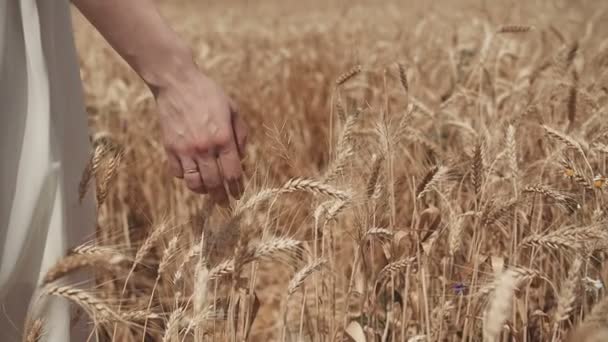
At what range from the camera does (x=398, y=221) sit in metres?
1.96

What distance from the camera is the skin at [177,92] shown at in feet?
3.20

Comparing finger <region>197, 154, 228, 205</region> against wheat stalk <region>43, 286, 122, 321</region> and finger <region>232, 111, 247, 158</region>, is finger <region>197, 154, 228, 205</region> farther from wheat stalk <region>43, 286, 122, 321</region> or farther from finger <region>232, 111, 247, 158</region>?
wheat stalk <region>43, 286, 122, 321</region>

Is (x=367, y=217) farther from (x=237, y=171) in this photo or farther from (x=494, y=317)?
(x=494, y=317)

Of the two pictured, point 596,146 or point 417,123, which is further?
point 417,123

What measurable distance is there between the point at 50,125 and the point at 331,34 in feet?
11.7

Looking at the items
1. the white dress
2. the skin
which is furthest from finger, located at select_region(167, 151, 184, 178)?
the white dress

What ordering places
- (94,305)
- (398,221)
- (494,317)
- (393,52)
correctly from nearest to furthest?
1. (494,317)
2. (94,305)
3. (398,221)
4. (393,52)

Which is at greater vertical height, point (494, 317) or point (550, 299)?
point (494, 317)

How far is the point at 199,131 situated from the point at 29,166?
0.80 ft

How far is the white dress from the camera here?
3.36 ft

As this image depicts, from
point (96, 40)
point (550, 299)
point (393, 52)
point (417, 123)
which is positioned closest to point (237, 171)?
point (550, 299)

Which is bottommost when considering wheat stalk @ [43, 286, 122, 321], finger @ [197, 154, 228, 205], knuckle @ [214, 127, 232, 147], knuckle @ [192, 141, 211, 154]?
wheat stalk @ [43, 286, 122, 321]

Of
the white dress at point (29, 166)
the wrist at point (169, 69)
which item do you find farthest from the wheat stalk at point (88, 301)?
the wrist at point (169, 69)

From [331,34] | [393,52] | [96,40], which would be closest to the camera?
[393,52]
